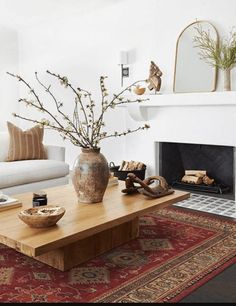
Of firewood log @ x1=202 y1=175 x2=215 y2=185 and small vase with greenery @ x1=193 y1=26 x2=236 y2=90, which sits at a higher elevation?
small vase with greenery @ x1=193 y1=26 x2=236 y2=90

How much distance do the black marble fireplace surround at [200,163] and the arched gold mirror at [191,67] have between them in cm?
77

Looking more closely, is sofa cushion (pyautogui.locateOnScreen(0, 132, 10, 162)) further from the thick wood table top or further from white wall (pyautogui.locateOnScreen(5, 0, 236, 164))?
white wall (pyautogui.locateOnScreen(5, 0, 236, 164))

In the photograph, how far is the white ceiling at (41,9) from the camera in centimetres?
499

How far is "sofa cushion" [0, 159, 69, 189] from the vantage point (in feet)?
12.0

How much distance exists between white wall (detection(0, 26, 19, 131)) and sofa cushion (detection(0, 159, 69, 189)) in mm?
2615

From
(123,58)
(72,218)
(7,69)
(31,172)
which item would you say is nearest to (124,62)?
(123,58)

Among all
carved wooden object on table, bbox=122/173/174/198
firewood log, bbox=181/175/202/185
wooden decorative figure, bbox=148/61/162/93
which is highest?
wooden decorative figure, bbox=148/61/162/93

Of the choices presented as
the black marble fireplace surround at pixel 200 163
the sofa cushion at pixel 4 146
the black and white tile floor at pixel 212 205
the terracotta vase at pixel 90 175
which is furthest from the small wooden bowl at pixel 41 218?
the black marble fireplace surround at pixel 200 163

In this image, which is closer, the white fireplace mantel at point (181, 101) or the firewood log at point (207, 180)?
the white fireplace mantel at point (181, 101)

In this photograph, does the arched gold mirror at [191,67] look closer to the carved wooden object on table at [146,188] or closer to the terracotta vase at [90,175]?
the carved wooden object on table at [146,188]

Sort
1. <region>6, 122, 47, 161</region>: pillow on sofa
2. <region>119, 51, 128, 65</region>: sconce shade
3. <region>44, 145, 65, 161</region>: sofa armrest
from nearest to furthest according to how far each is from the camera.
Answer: <region>6, 122, 47, 161</region>: pillow on sofa < <region>44, 145, 65, 161</region>: sofa armrest < <region>119, 51, 128, 65</region>: sconce shade

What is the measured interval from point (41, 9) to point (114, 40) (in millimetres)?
1126

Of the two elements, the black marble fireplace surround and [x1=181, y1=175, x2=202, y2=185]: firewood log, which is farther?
[x1=181, y1=175, x2=202, y2=185]: firewood log

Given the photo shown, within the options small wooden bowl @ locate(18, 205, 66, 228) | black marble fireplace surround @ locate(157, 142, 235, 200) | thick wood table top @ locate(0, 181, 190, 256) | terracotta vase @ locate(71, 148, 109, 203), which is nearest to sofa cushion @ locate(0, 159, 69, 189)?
thick wood table top @ locate(0, 181, 190, 256)
